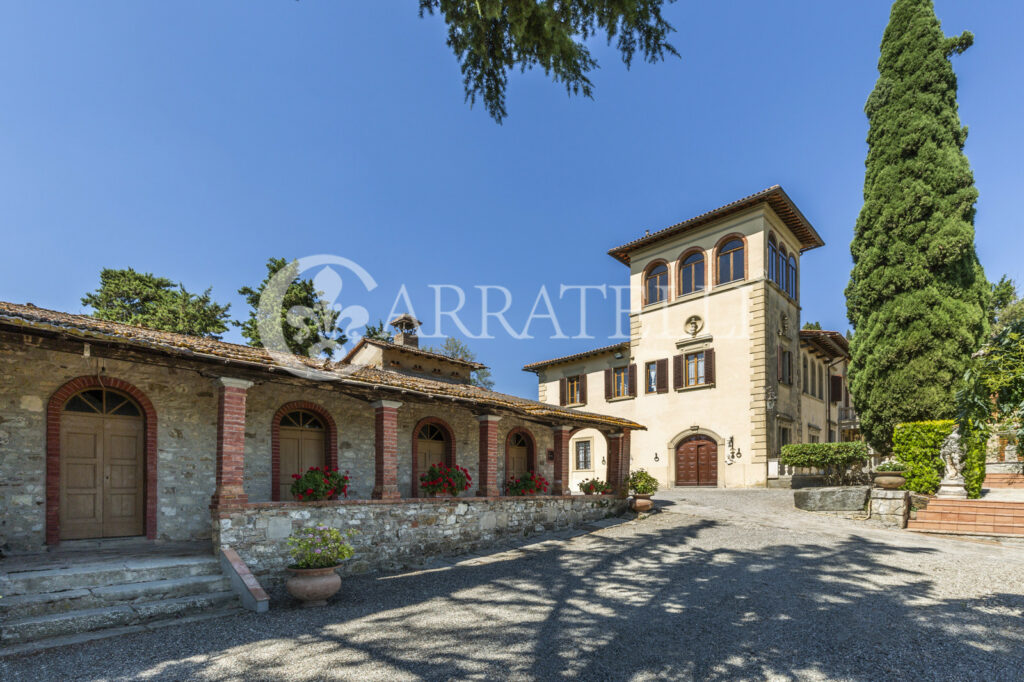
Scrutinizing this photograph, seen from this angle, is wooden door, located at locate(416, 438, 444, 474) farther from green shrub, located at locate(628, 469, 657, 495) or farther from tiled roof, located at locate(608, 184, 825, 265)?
tiled roof, located at locate(608, 184, 825, 265)

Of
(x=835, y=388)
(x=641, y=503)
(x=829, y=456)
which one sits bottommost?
(x=641, y=503)

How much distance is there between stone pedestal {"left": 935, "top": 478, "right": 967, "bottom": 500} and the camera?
12.5 meters

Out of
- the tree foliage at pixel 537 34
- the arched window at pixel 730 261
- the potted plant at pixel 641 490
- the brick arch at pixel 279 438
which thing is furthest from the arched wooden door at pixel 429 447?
the arched window at pixel 730 261

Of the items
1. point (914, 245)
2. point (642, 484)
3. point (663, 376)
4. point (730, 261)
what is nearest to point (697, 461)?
point (663, 376)

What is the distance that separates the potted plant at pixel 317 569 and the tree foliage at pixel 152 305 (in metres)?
21.6

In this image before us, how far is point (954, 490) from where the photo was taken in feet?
41.2

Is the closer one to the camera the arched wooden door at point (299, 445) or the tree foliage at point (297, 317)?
the arched wooden door at point (299, 445)

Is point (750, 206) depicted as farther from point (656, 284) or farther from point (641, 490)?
point (641, 490)

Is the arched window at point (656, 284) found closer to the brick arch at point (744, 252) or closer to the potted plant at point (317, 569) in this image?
the brick arch at point (744, 252)

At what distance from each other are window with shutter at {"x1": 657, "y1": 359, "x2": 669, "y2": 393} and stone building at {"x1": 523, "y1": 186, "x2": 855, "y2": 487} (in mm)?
44

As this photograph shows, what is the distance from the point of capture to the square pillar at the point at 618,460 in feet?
51.3

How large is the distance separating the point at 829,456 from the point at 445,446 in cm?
1235

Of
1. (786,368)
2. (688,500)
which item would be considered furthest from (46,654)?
(786,368)

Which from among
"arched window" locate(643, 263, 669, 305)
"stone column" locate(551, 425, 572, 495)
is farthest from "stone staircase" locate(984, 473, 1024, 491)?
"stone column" locate(551, 425, 572, 495)
